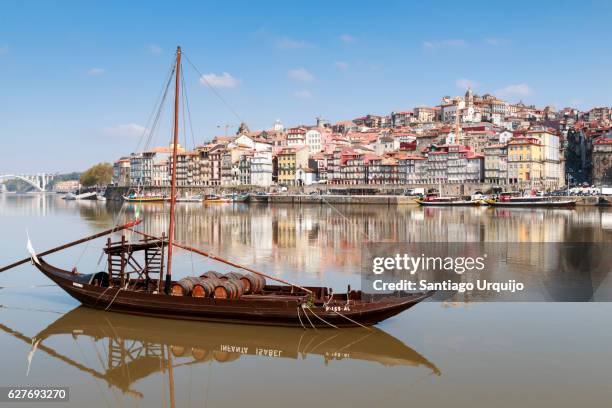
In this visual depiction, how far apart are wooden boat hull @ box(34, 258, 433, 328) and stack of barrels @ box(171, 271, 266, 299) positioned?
19 centimetres

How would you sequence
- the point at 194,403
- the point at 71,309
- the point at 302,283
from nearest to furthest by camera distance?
the point at 194,403 → the point at 71,309 → the point at 302,283

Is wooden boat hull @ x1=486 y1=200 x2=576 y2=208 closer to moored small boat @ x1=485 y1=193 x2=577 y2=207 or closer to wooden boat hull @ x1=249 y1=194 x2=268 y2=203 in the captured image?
moored small boat @ x1=485 y1=193 x2=577 y2=207

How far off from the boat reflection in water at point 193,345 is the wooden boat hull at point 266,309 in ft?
0.55

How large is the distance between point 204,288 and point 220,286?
408mm

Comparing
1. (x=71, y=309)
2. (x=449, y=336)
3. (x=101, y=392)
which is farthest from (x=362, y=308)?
(x=71, y=309)

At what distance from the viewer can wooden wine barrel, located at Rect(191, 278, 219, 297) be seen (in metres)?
13.9

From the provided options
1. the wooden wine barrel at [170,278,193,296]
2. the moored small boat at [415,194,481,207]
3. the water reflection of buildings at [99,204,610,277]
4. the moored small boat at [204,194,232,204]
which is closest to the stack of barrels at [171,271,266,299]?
the wooden wine barrel at [170,278,193,296]

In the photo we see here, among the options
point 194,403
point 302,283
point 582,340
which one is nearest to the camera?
point 194,403

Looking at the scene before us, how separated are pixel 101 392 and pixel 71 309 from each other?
A: 5803mm

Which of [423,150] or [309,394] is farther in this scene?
[423,150]

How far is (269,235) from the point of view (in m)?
36.0

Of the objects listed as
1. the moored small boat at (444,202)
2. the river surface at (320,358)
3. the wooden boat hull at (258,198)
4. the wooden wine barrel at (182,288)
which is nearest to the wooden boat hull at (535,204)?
the moored small boat at (444,202)

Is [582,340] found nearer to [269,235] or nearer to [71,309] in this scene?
[71,309]

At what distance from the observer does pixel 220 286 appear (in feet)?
45.2
